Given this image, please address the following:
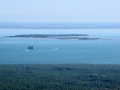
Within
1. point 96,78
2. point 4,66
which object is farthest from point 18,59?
point 96,78

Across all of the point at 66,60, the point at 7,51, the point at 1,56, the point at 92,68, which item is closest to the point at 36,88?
the point at 92,68

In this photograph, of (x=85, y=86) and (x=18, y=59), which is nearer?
(x=85, y=86)

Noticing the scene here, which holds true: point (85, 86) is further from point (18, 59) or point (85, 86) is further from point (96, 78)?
point (18, 59)

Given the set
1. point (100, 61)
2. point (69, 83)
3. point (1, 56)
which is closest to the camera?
point (69, 83)

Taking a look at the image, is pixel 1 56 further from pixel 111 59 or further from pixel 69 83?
pixel 69 83

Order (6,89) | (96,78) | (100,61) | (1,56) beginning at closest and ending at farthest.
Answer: (6,89) → (96,78) → (100,61) → (1,56)

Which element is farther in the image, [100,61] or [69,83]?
[100,61]
